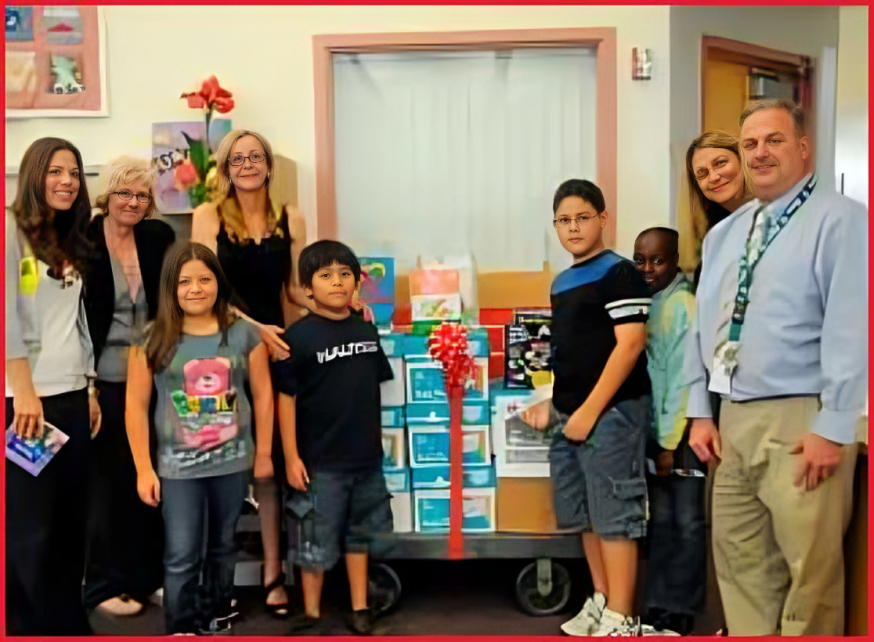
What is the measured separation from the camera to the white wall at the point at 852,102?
7.20ft

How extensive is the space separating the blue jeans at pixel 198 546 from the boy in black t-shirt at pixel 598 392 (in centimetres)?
90

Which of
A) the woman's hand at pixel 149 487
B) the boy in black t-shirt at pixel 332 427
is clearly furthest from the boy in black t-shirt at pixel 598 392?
the woman's hand at pixel 149 487

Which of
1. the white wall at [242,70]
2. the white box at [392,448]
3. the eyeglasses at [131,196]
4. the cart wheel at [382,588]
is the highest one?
the white wall at [242,70]

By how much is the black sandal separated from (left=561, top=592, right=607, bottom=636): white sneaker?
2.69 ft

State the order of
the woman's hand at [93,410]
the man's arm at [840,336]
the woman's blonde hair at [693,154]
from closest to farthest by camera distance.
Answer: the man's arm at [840,336] < the woman's blonde hair at [693,154] < the woman's hand at [93,410]

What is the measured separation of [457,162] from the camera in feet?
7.42

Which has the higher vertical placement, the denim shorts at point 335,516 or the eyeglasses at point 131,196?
the eyeglasses at point 131,196

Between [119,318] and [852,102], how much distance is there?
216cm

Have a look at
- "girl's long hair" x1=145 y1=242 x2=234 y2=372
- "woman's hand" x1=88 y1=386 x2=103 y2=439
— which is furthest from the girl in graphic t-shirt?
"woman's hand" x1=88 y1=386 x2=103 y2=439

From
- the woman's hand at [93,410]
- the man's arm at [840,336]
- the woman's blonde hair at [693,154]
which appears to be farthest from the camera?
the woman's hand at [93,410]

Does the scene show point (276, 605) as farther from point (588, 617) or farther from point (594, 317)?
point (594, 317)

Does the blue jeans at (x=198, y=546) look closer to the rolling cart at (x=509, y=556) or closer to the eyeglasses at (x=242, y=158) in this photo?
the rolling cart at (x=509, y=556)

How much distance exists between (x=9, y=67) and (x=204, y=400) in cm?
110

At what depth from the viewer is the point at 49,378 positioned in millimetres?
2268
